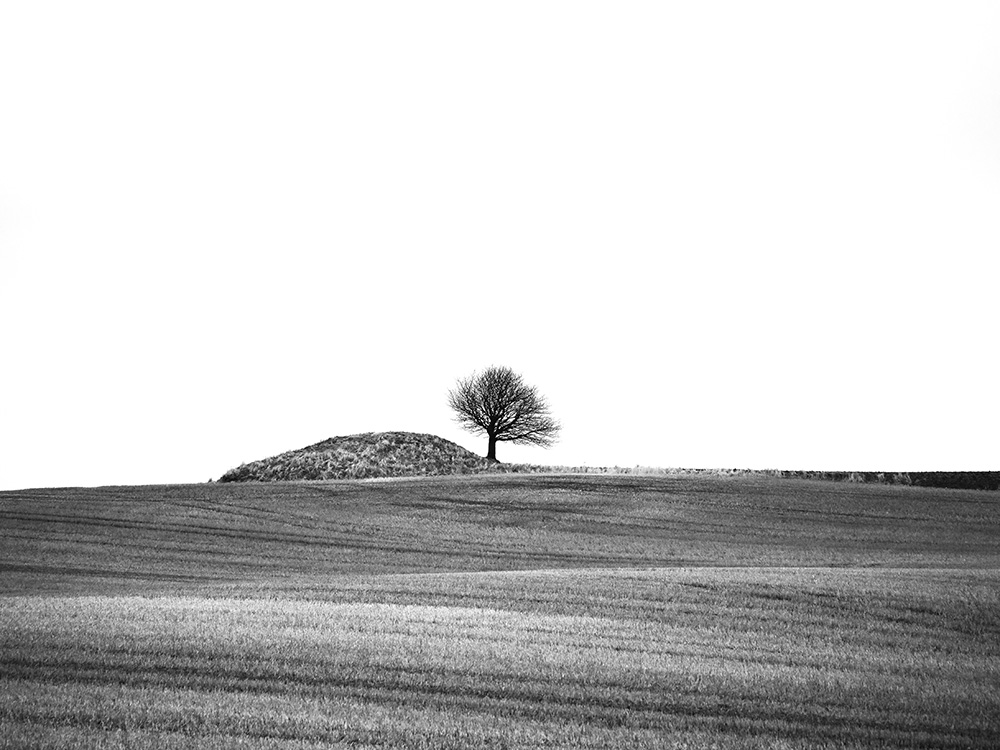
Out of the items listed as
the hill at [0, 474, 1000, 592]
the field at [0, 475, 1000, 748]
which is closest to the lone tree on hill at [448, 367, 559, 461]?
the hill at [0, 474, 1000, 592]

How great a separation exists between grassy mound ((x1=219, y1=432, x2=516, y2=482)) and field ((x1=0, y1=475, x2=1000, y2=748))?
16441 millimetres

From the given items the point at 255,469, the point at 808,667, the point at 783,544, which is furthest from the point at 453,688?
the point at 255,469

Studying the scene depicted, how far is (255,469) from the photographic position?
45.2 meters

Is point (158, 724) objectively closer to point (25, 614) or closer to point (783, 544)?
point (25, 614)

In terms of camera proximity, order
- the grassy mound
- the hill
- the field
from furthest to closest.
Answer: the grassy mound
the hill
the field

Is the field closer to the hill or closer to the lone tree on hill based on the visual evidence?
the hill

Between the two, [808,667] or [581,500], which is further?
[581,500]

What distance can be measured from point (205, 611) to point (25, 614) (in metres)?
2.33

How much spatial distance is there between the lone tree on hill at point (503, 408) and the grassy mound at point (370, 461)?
4.68 meters

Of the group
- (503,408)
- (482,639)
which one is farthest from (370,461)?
(482,639)

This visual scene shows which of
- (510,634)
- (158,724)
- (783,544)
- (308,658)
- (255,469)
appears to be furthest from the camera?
(255,469)

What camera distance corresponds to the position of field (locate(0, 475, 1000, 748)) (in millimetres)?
9047

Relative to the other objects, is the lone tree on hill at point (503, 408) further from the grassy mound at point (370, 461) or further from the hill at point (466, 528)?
the hill at point (466, 528)

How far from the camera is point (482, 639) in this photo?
477 inches
